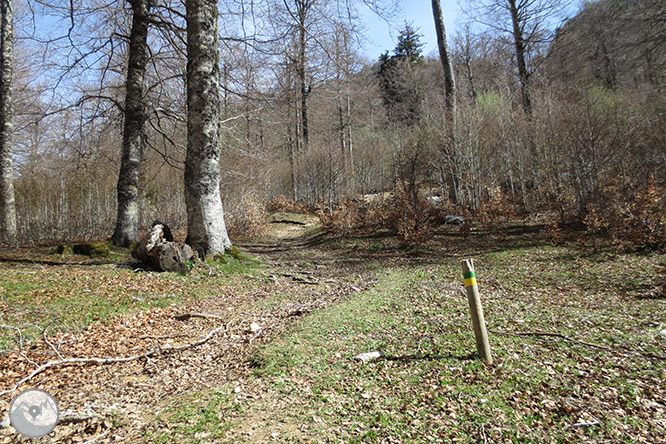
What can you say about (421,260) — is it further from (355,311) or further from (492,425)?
(492,425)

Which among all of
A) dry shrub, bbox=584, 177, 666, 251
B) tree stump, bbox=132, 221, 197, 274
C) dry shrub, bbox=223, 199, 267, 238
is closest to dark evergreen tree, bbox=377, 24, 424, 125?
dry shrub, bbox=223, 199, 267, 238

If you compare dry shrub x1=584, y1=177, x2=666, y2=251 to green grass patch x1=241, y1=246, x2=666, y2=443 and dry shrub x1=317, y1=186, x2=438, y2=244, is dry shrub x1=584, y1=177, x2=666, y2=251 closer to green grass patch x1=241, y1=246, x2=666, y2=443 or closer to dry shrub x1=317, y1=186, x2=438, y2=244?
green grass patch x1=241, y1=246, x2=666, y2=443

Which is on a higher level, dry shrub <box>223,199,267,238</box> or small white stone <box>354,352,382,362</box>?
dry shrub <box>223,199,267,238</box>

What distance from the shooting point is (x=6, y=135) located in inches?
392

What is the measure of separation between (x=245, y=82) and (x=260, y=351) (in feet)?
24.1

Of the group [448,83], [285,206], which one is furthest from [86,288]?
[285,206]

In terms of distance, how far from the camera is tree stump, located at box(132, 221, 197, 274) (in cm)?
617

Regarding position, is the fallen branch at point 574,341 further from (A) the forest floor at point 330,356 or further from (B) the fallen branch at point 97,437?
(B) the fallen branch at point 97,437

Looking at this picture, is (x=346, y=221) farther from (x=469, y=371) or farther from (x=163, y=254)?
(x=469, y=371)

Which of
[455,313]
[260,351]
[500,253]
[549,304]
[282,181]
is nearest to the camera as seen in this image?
[260,351]

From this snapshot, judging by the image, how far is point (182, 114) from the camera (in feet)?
30.3

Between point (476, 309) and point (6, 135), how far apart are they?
13.4 meters

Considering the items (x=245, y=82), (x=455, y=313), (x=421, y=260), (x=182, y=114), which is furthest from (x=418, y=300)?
(x=182, y=114)

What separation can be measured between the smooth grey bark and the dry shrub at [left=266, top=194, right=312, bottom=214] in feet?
38.2
